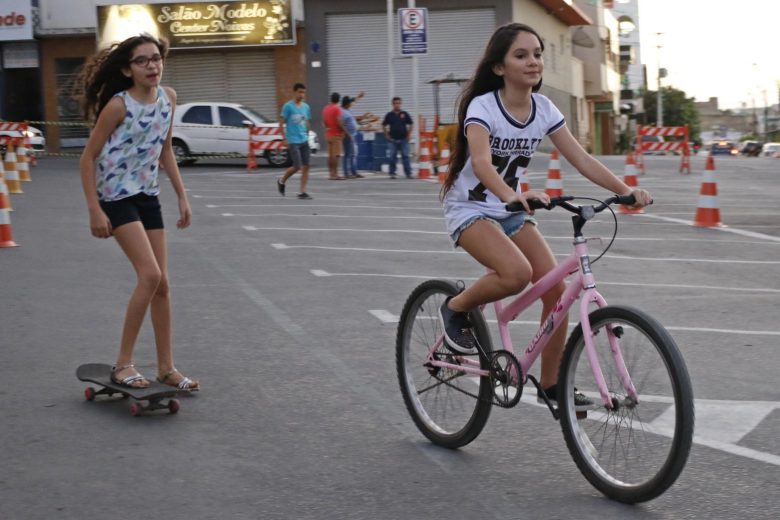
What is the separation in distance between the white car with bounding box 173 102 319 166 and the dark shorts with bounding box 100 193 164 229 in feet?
86.4

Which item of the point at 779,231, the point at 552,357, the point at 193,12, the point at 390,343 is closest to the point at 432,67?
the point at 193,12

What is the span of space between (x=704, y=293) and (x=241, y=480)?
6385 millimetres

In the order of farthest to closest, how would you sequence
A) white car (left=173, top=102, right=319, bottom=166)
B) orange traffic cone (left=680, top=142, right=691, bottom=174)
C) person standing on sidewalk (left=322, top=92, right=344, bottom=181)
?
white car (left=173, top=102, right=319, bottom=166) → orange traffic cone (left=680, top=142, right=691, bottom=174) → person standing on sidewalk (left=322, top=92, right=344, bottom=181)

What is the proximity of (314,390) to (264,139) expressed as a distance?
1021 inches

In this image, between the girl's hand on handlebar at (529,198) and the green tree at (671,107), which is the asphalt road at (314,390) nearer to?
the girl's hand on handlebar at (529,198)

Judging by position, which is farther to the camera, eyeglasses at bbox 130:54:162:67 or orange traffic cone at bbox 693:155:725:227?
orange traffic cone at bbox 693:155:725:227

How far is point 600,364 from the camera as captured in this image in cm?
453

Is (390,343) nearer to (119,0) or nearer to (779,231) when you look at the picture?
(779,231)

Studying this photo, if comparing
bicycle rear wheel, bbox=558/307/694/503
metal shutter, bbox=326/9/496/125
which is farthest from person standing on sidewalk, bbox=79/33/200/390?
metal shutter, bbox=326/9/496/125

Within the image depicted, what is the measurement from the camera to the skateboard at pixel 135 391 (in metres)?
5.99

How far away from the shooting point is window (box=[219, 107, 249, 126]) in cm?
3266

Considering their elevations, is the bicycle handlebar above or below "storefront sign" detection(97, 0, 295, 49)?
below

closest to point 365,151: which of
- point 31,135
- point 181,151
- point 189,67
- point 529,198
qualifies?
point 181,151

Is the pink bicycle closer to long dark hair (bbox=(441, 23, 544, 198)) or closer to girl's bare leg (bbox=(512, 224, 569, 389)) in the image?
girl's bare leg (bbox=(512, 224, 569, 389))
